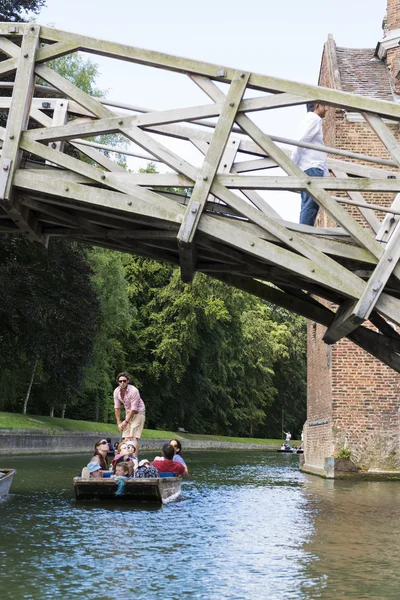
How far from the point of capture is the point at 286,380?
2336 inches

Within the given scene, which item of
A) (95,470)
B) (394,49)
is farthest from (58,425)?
(95,470)

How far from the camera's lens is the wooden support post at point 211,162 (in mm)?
7359

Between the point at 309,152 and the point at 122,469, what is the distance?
16.9 ft

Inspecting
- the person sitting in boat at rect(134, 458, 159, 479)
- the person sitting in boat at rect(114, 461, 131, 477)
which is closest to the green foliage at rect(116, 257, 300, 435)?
the person sitting in boat at rect(134, 458, 159, 479)

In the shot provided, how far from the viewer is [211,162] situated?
24.3ft

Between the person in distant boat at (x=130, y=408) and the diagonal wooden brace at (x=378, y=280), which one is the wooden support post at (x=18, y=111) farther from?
the person in distant boat at (x=130, y=408)

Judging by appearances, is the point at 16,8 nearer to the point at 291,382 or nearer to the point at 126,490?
the point at 126,490

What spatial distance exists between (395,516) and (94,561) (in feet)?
17.3

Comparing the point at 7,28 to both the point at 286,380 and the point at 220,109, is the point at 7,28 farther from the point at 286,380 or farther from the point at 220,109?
the point at 286,380

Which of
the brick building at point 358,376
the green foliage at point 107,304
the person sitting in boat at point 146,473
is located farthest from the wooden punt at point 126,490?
the green foliage at point 107,304

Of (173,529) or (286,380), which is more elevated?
(286,380)

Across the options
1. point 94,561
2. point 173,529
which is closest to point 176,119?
point 94,561

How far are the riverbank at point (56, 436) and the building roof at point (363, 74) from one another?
13.4 metres

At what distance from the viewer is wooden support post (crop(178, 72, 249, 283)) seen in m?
7.36
